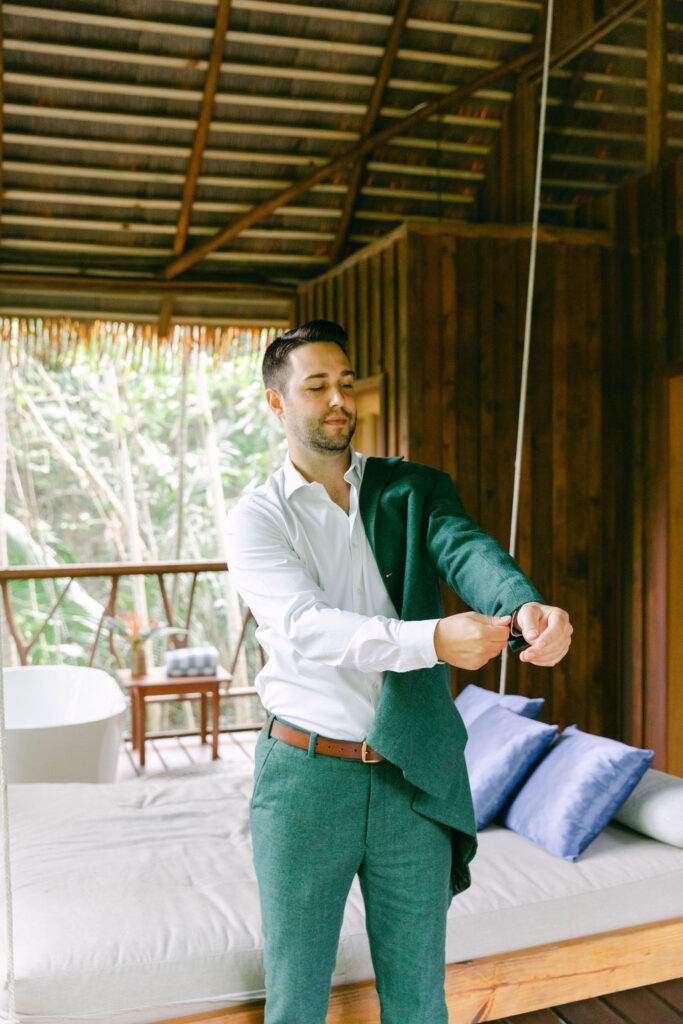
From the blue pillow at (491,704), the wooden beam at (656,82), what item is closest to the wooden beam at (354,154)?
the wooden beam at (656,82)

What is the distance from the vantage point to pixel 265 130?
5031 mm

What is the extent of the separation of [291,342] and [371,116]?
3.74 metres

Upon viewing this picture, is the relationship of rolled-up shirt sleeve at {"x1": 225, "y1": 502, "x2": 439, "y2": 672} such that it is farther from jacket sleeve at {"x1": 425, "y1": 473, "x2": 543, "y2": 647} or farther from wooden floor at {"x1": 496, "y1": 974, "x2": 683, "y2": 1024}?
wooden floor at {"x1": 496, "y1": 974, "x2": 683, "y2": 1024}

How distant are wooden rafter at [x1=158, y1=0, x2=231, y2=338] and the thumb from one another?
393 cm

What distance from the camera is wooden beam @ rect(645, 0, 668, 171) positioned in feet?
14.3

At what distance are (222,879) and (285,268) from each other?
13.6ft

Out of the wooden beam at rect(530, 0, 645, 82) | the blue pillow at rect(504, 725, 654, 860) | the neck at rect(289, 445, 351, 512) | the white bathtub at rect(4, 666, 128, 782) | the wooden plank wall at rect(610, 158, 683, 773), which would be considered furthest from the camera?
the wooden beam at rect(530, 0, 645, 82)

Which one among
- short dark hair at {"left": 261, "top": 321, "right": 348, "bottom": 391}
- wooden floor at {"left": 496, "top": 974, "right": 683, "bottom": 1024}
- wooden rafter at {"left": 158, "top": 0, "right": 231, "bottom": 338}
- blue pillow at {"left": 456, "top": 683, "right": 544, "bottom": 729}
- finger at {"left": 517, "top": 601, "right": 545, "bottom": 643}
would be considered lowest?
wooden floor at {"left": 496, "top": 974, "right": 683, "bottom": 1024}

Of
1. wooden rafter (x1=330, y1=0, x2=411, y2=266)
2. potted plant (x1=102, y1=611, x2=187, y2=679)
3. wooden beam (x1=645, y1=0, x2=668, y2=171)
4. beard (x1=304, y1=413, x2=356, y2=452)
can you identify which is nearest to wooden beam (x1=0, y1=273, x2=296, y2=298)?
wooden rafter (x1=330, y1=0, x2=411, y2=266)

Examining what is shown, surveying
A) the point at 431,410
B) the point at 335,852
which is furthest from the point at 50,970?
the point at 431,410

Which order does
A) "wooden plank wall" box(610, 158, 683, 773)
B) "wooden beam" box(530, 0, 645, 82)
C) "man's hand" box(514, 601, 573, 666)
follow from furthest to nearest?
"wooden beam" box(530, 0, 645, 82) → "wooden plank wall" box(610, 158, 683, 773) → "man's hand" box(514, 601, 573, 666)

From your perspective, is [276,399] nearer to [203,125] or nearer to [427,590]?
[427,590]

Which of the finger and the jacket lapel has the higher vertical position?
the jacket lapel

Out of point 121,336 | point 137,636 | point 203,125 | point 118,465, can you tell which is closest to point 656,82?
point 203,125
